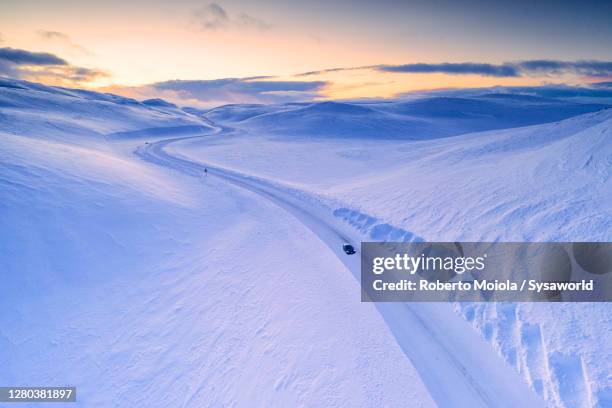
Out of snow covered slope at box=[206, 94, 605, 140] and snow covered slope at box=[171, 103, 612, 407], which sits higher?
snow covered slope at box=[206, 94, 605, 140]

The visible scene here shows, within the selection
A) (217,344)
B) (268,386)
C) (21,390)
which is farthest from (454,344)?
(21,390)

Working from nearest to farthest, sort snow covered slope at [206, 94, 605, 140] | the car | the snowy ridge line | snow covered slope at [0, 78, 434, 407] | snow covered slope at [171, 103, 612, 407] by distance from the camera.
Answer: the snowy ridge line → snow covered slope at [0, 78, 434, 407] → snow covered slope at [171, 103, 612, 407] → the car → snow covered slope at [206, 94, 605, 140]

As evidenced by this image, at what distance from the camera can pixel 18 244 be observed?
1758cm

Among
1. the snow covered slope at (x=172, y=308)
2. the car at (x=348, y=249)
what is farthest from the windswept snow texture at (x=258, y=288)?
the car at (x=348, y=249)

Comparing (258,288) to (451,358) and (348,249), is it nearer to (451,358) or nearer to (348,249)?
(348,249)

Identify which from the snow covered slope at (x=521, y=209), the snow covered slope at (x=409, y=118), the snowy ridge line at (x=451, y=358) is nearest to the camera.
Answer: the snowy ridge line at (x=451, y=358)

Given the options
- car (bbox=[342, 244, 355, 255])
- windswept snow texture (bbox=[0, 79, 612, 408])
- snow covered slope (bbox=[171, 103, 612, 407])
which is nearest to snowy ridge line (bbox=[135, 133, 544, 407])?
windswept snow texture (bbox=[0, 79, 612, 408])

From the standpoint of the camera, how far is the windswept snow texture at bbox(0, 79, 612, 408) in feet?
39.2

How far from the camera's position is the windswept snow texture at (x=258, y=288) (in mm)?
11945

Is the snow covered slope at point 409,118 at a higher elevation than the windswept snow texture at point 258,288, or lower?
higher

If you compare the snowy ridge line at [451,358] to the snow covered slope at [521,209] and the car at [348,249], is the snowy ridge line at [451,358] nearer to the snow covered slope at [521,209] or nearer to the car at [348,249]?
the snow covered slope at [521,209]

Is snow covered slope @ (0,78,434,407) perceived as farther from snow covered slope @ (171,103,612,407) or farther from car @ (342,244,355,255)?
snow covered slope @ (171,103,612,407)

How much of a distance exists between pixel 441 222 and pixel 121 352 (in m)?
19.7

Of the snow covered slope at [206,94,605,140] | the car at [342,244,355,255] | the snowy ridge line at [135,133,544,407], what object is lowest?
the snowy ridge line at [135,133,544,407]
